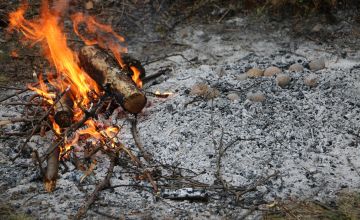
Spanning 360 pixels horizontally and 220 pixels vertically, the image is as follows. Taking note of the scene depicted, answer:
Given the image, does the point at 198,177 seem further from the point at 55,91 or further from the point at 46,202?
the point at 55,91

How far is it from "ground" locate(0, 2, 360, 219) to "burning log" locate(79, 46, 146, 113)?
25cm

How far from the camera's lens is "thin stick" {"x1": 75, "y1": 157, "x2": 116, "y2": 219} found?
399 cm

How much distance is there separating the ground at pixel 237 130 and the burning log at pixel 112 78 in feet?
0.81

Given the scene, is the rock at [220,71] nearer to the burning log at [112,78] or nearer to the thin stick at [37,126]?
the burning log at [112,78]

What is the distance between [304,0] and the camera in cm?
746

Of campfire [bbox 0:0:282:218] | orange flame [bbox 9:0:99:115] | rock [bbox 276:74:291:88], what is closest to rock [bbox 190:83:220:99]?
campfire [bbox 0:0:282:218]

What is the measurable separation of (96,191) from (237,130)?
5.70 feet

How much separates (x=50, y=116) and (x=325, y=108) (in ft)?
10.5

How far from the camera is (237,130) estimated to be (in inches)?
200

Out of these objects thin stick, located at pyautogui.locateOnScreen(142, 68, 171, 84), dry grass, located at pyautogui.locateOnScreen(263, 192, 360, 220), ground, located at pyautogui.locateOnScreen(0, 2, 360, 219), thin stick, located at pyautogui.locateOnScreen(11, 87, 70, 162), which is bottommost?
dry grass, located at pyautogui.locateOnScreen(263, 192, 360, 220)

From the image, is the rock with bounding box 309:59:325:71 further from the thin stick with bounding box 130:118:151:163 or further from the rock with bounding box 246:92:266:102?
the thin stick with bounding box 130:118:151:163

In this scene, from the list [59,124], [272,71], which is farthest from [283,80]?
[59,124]

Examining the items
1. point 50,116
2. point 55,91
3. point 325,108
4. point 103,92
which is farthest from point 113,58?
point 325,108

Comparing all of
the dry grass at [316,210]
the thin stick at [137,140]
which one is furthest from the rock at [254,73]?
the dry grass at [316,210]
